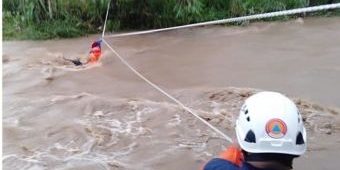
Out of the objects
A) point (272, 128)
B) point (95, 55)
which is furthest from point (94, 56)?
point (272, 128)

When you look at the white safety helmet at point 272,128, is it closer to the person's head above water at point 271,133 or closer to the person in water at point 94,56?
the person's head above water at point 271,133

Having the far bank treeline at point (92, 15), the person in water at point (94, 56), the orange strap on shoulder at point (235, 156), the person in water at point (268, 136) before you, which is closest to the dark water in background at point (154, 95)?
the person in water at point (94, 56)

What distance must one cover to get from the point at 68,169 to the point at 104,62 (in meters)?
4.00

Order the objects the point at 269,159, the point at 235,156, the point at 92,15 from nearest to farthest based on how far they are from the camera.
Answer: the point at 269,159 < the point at 235,156 < the point at 92,15

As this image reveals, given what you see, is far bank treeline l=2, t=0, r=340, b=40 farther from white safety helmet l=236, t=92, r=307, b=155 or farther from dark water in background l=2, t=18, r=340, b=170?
white safety helmet l=236, t=92, r=307, b=155

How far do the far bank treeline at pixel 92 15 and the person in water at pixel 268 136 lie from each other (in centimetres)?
957

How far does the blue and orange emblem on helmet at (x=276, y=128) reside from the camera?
2.04 metres

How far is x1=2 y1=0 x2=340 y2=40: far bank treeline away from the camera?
37.8ft

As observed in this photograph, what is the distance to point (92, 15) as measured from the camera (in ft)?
39.4

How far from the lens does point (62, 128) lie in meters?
5.44

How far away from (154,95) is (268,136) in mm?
4457

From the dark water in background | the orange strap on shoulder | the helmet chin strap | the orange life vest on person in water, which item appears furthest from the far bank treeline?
the helmet chin strap

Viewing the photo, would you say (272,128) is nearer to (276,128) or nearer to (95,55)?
(276,128)

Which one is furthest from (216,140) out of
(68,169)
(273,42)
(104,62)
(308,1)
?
(308,1)
